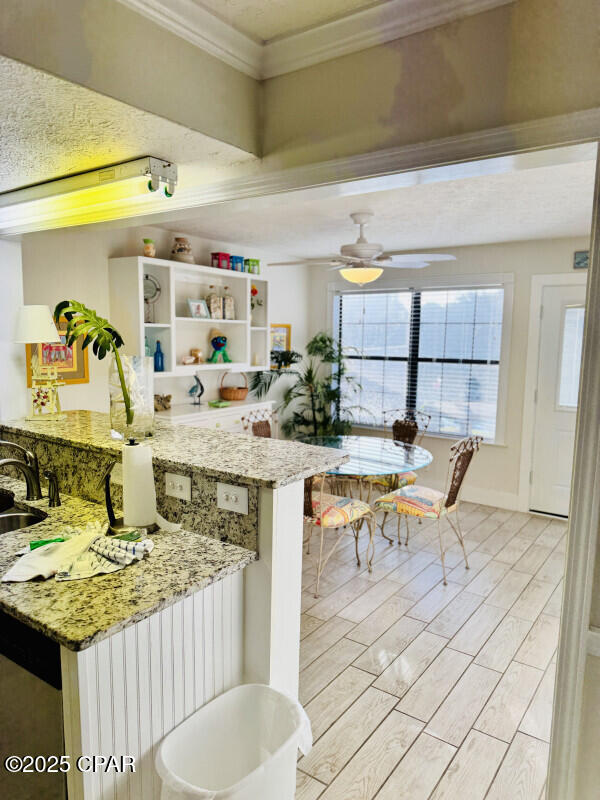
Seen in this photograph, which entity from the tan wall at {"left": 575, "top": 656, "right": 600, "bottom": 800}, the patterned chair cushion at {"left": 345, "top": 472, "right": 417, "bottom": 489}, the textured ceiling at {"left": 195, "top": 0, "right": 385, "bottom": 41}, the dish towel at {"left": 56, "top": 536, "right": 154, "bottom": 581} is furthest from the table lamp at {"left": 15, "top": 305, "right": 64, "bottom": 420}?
the patterned chair cushion at {"left": 345, "top": 472, "right": 417, "bottom": 489}

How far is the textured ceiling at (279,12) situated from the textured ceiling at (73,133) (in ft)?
1.08

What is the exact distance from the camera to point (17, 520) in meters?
2.02

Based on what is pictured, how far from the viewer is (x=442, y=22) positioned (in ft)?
4.60

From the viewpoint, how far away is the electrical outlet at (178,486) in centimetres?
177

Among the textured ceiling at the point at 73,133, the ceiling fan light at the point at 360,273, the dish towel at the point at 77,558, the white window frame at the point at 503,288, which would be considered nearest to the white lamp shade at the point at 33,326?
the textured ceiling at the point at 73,133

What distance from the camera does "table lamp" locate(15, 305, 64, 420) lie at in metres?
2.53

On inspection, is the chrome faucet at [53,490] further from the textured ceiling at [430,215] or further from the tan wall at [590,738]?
the tan wall at [590,738]

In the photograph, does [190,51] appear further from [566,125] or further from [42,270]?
[42,270]

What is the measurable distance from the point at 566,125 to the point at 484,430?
414 cm

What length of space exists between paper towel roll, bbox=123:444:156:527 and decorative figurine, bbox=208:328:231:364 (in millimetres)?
3137

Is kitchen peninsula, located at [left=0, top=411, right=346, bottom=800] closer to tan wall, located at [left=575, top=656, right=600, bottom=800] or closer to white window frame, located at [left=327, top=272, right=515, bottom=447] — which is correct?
tan wall, located at [left=575, top=656, right=600, bottom=800]

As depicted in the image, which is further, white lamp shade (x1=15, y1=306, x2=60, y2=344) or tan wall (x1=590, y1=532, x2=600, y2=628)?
white lamp shade (x1=15, y1=306, x2=60, y2=344)

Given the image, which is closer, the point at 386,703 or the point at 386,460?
the point at 386,703

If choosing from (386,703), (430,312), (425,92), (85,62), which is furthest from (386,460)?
(85,62)
